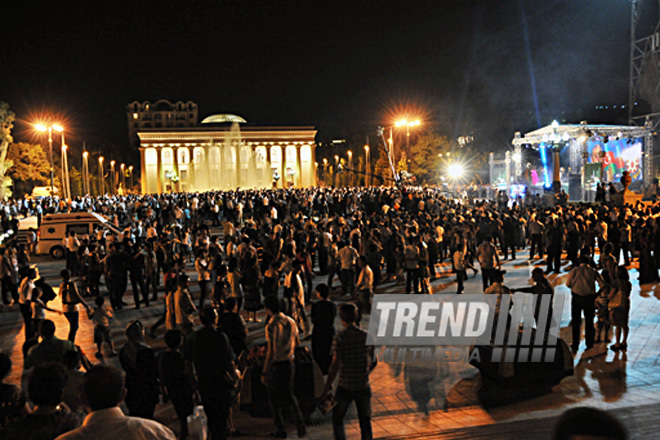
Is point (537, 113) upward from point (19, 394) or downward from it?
upward

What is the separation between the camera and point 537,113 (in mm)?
65812

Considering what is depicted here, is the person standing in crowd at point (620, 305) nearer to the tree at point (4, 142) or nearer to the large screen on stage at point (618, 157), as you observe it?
the large screen on stage at point (618, 157)

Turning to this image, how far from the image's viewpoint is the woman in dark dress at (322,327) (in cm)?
688

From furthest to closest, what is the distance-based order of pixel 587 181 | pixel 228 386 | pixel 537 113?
pixel 537 113
pixel 587 181
pixel 228 386

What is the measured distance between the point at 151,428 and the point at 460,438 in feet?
12.5

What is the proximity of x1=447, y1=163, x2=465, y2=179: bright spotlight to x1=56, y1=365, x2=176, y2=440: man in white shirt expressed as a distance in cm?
5776

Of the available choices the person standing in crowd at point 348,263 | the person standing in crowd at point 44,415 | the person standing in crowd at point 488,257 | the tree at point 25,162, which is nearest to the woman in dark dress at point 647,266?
the person standing in crowd at point 488,257

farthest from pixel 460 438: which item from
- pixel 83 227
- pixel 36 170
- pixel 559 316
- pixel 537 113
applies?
pixel 537 113

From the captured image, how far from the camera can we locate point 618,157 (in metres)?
35.2

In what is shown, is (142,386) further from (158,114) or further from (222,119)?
(158,114)

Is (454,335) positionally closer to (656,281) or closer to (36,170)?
(656,281)

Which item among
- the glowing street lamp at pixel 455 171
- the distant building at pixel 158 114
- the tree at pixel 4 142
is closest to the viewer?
the tree at pixel 4 142

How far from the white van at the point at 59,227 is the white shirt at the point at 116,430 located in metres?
20.2

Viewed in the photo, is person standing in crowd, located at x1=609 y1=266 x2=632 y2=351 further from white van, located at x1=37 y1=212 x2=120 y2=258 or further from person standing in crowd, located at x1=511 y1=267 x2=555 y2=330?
white van, located at x1=37 y1=212 x2=120 y2=258
